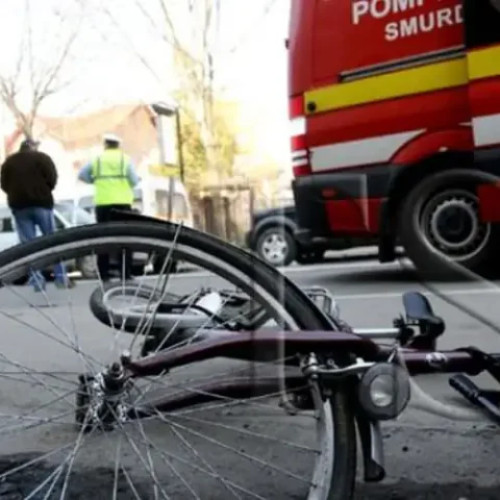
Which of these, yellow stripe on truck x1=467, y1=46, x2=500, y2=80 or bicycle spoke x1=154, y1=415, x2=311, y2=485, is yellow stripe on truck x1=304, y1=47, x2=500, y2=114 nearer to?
yellow stripe on truck x1=467, y1=46, x2=500, y2=80

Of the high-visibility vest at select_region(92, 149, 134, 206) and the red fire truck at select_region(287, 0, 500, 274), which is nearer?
the red fire truck at select_region(287, 0, 500, 274)

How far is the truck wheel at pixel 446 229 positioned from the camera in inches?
114

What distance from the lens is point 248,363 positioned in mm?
2777

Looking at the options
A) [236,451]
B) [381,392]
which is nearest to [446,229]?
[381,392]

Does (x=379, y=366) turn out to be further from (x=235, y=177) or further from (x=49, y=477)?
(x=49, y=477)

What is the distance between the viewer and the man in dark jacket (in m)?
3.12

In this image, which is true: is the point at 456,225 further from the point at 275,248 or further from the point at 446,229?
the point at 275,248

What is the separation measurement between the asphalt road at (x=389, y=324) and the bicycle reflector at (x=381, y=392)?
0.24 m

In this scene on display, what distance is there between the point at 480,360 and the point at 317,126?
80cm

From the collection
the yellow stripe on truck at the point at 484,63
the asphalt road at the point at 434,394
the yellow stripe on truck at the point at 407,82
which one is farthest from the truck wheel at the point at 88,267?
the yellow stripe on truck at the point at 484,63

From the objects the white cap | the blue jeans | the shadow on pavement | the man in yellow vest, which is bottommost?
the shadow on pavement

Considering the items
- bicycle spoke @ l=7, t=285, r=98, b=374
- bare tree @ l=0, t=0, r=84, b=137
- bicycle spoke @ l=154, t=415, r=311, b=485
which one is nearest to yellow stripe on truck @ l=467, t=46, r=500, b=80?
bare tree @ l=0, t=0, r=84, b=137

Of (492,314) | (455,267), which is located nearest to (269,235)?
(455,267)

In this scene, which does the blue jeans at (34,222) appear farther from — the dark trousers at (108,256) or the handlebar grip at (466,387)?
the handlebar grip at (466,387)
